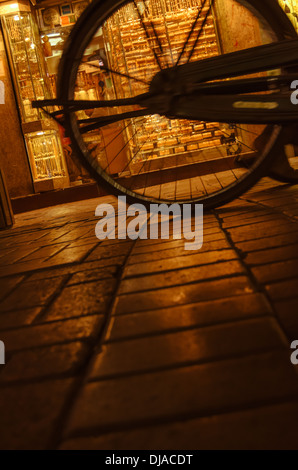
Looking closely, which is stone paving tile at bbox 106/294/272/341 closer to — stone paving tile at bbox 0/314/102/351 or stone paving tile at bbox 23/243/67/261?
stone paving tile at bbox 0/314/102/351

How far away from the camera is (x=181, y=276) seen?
1474 millimetres

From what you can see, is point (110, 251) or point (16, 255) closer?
point (110, 251)

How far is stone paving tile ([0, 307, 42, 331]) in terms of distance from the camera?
4.22ft

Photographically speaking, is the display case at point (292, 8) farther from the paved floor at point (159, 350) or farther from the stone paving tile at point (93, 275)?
the stone paving tile at point (93, 275)

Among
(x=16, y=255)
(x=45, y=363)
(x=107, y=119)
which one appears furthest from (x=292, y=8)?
(x=45, y=363)

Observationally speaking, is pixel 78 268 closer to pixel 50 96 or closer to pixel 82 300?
pixel 82 300

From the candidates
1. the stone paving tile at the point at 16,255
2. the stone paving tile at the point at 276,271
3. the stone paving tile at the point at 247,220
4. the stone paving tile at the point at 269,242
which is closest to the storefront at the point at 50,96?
the stone paving tile at the point at 16,255

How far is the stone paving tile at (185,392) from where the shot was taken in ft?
2.36

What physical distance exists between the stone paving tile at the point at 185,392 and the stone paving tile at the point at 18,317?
505mm

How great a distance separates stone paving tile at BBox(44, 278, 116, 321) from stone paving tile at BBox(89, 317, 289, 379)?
29 centimetres

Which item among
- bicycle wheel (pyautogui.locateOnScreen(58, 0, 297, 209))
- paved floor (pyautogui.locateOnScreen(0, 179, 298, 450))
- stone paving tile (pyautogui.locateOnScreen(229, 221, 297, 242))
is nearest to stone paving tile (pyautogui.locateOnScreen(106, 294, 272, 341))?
paved floor (pyautogui.locateOnScreen(0, 179, 298, 450))

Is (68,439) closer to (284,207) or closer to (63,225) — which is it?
(284,207)

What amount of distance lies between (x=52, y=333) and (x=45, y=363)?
0.57 feet

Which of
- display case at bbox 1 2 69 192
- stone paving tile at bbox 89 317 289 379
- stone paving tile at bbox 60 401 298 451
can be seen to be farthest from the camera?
display case at bbox 1 2 69 192
